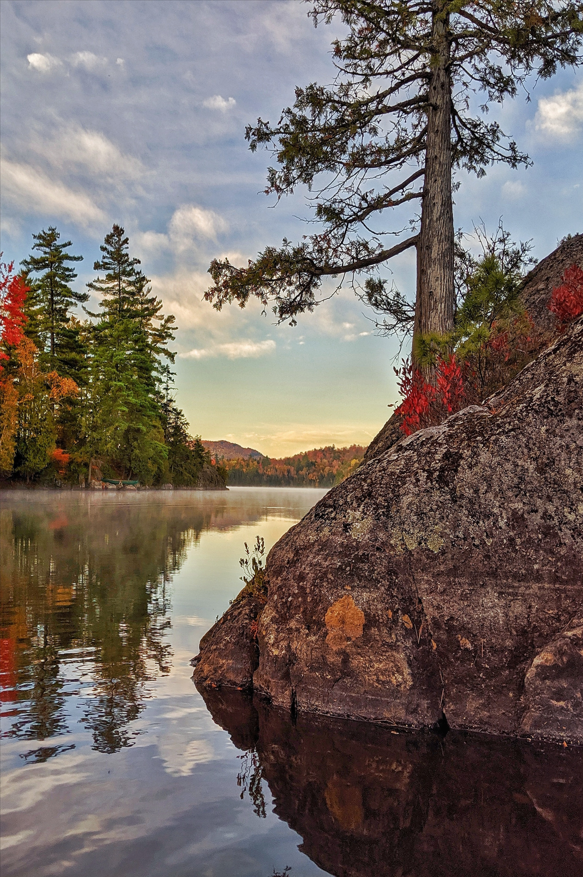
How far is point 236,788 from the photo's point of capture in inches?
124

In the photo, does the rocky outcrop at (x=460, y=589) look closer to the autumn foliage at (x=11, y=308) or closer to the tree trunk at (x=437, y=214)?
the tree trunk at (x=437, y=214)

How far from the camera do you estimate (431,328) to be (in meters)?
10.5

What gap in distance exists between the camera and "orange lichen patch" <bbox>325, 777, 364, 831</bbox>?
285cm

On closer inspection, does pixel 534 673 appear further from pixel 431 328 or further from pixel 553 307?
pixel 431 328

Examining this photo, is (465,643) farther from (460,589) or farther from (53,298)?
(53,298)

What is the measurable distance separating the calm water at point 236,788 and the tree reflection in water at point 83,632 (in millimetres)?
25

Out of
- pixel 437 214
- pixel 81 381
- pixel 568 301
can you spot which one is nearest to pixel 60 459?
pixel 81 381

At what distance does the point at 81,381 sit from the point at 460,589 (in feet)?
164

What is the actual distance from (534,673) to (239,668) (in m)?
2.28

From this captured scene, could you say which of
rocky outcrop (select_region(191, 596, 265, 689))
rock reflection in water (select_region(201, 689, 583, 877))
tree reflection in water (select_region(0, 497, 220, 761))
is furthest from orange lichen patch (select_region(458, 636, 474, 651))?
tree reflection in water (select_region(0, 497, 220, 761))

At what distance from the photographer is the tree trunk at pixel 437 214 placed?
10.6 meters

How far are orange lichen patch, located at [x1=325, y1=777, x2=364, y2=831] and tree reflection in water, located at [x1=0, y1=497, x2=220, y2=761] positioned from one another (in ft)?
4.28

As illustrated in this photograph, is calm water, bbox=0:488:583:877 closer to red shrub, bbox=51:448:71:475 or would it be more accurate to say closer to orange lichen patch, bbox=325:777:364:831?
orange lichen patch, bbox=325:777:364:831

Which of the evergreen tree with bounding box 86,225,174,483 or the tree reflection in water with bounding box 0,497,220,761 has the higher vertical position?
the evergreen tree with bounding box 86,225,174,483
